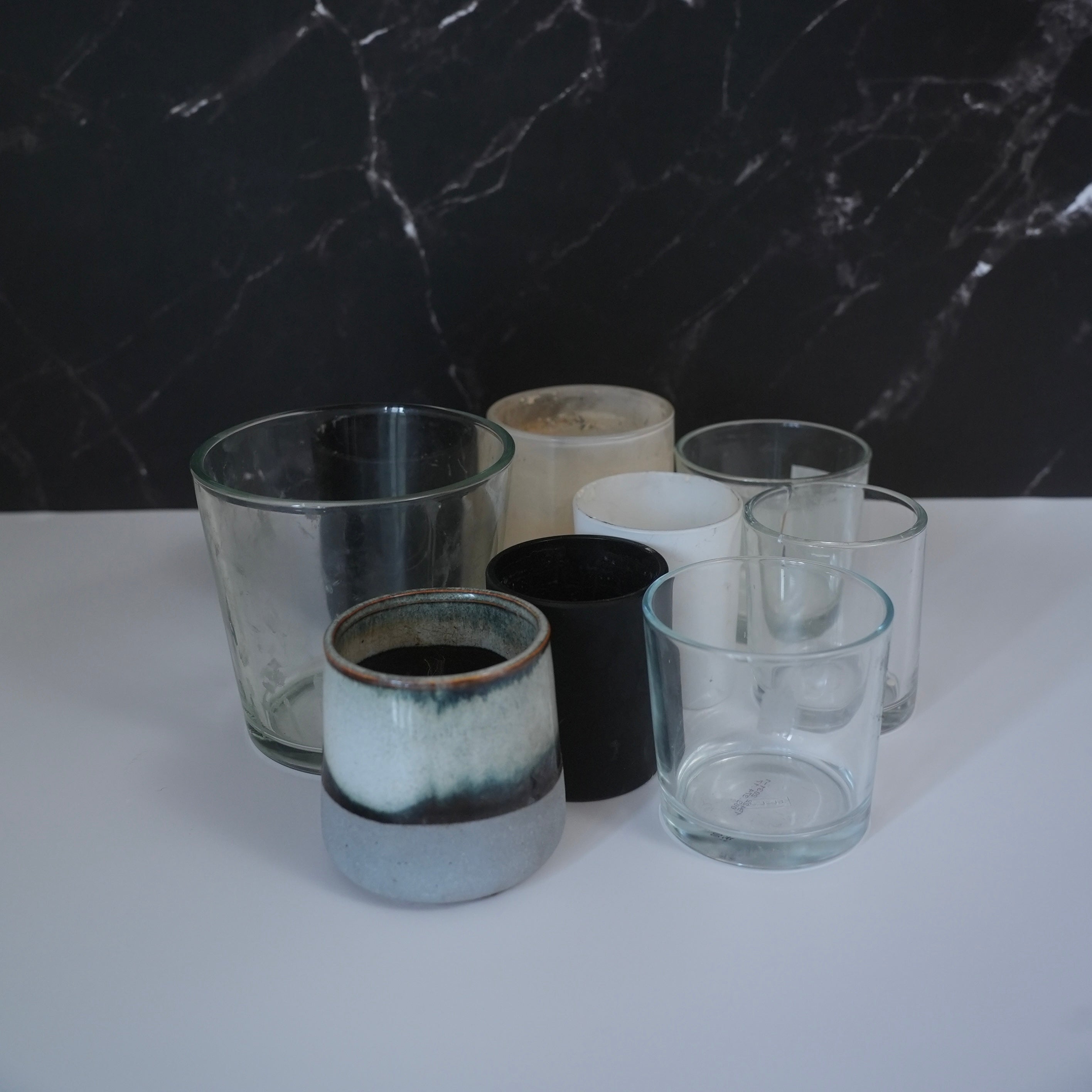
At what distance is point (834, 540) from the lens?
80 cm

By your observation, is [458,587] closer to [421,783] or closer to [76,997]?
[421,783]

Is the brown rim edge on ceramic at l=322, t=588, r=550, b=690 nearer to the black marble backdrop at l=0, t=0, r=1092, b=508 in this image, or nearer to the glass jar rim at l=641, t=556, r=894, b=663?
the glass jar rim at l=641, t=556, r=894, b=663

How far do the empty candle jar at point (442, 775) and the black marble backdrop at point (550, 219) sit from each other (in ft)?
1.57

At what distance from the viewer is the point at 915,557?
72 centimetres

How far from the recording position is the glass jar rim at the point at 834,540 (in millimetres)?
710

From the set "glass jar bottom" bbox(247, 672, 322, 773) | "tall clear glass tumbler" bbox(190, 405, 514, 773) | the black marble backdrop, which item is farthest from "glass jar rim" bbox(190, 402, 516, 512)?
the black marble backdrop

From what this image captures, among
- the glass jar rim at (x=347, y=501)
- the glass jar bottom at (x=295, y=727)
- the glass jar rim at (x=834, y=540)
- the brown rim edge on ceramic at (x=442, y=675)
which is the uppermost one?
the glass jar rim at (x=347, y=501)

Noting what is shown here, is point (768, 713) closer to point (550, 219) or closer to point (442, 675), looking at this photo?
point (442, 675)

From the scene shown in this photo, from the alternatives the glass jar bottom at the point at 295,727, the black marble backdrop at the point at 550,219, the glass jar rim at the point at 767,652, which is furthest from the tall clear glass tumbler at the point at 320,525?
the black marble backdrop at the point at 550,219

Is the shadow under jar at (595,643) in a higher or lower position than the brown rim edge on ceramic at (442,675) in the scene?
lower

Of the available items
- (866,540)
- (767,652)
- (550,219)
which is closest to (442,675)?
(767,652)

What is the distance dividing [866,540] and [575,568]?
19 centimetres

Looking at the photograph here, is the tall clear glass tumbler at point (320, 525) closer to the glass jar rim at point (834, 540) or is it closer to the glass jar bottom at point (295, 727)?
the glass jar bottom at point (295, 727)

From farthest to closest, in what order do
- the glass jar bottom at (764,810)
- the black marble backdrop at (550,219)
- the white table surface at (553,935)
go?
the black marble backdrop at (550,219)
the glass jar bottom at (764,810)
the white table surface at (553,935)
